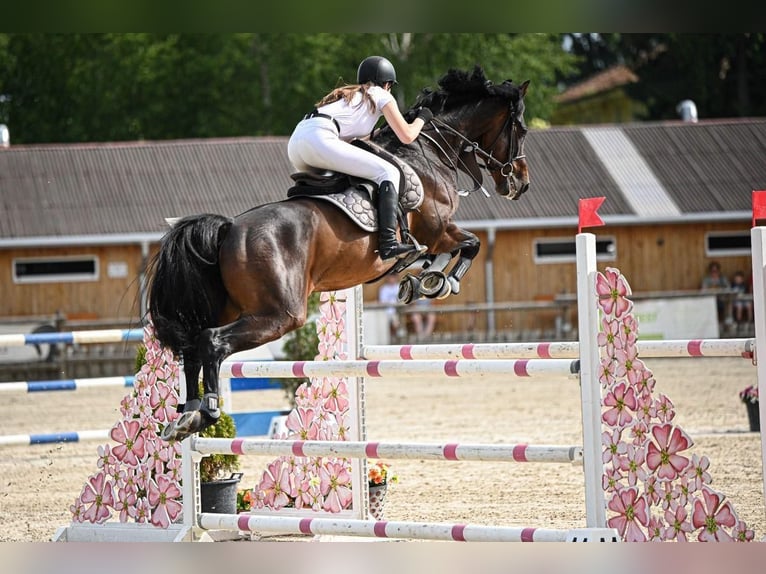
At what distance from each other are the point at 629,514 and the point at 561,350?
73 cm

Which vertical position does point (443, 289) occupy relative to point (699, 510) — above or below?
above

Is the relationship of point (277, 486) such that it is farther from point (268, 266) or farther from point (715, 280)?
point (715, 280)

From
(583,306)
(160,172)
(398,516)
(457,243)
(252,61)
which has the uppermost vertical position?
(252,61)

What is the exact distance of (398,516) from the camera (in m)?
6.23

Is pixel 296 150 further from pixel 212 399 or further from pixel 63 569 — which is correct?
pixel 63 569

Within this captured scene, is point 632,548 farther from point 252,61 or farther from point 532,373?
point 252,61

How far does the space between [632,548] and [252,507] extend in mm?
2247

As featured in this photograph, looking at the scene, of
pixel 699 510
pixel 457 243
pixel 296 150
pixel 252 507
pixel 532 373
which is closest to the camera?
pixel 699 510

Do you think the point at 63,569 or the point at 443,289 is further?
the point at 443,289

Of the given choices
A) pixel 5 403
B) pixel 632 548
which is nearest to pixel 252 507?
pixel 632 548

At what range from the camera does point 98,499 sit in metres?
5.74

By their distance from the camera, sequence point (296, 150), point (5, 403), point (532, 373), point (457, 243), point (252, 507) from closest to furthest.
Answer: point (532, 373)
point (296, 150)
point (457, 243)
point (252, 507)
point (5, 403)

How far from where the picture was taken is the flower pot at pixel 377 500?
5.87 metres

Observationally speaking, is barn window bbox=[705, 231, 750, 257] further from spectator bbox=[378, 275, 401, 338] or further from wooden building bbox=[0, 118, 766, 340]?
spectator bbox=[378, 275, 401, 338]
